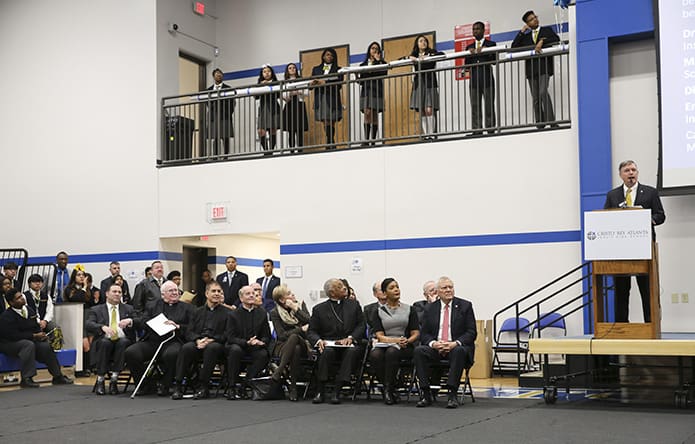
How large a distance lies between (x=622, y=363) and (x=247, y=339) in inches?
151

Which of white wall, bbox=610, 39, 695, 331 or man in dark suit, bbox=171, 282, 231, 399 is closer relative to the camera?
man in dark suit, bbox=171, 282, 231, 399

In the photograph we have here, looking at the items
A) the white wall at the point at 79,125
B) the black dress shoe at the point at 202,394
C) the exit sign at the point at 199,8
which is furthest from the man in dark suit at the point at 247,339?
the exit sign at the point at 199,8

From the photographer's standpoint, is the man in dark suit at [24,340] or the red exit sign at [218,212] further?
the red exit sign at [218,212]

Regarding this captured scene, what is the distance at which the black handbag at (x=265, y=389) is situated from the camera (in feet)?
29.3

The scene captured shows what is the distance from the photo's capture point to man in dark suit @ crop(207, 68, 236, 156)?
13.5 meters

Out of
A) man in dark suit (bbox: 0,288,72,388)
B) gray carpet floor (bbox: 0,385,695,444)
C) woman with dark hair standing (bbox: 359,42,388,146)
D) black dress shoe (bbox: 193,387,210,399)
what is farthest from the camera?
woman with dark hair standing (bbox: 359,42,388,146)

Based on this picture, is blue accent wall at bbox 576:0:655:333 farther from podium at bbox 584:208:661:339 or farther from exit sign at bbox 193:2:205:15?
exit sign at bbox 193:2:205:15

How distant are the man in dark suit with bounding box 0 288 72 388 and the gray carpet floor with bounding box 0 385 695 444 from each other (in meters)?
1.86

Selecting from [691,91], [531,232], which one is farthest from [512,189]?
[691,91]

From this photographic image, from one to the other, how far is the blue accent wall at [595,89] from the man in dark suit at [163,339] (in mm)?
4601

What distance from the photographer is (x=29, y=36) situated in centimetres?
1538

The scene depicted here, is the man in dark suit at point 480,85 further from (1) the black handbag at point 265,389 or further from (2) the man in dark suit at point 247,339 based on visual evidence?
(1) the black handbag at point 265,389

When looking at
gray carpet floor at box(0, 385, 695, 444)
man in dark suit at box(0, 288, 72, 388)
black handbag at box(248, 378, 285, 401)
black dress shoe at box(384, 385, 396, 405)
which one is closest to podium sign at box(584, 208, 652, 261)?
gray carpet floor at box(0, 385, 695, 444)

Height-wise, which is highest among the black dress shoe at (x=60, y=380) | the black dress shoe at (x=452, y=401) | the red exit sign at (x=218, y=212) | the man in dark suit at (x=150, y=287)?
the red exit sign at (x=218, y=212)
